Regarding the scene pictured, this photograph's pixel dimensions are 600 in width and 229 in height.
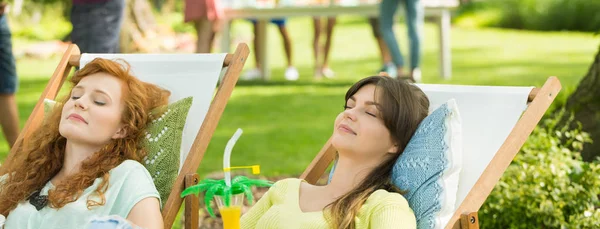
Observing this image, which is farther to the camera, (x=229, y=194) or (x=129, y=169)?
(x=129, y=169)

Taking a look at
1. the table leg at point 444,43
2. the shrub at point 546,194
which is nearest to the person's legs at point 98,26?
the shrub at point 546,194

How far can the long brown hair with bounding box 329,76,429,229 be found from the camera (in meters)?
3.17

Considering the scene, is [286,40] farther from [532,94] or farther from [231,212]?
[231,212]

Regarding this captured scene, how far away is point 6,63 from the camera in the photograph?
5.99 metres

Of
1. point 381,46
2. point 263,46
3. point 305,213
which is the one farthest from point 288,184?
point 263,46

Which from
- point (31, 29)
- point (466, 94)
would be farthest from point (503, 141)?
point (31, 29)

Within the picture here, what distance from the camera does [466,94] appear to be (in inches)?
142

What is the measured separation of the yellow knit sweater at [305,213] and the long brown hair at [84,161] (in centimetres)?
50

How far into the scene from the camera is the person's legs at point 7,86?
19.5 ft

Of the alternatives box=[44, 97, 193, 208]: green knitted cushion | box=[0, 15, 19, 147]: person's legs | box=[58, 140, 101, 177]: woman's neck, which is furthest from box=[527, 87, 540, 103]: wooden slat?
box=[0, 15, 19, 147]: person's legs

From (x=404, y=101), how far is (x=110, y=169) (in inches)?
40.5

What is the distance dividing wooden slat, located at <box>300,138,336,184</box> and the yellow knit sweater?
0.32m

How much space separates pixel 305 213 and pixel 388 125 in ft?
1.30

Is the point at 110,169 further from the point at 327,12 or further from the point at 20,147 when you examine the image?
the point at 327,12
